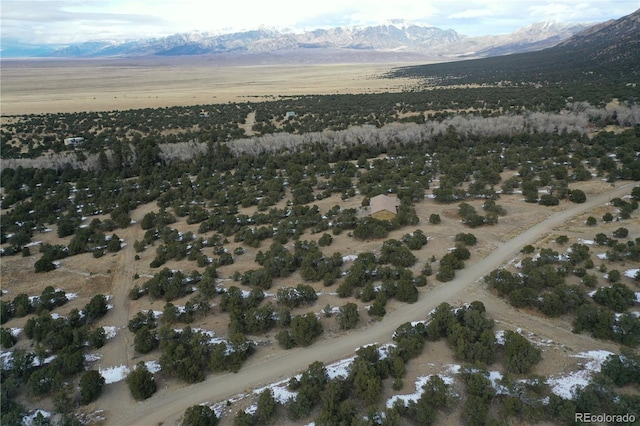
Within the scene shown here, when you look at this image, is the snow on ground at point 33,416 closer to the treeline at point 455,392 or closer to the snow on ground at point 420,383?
the treeline at point 455,392

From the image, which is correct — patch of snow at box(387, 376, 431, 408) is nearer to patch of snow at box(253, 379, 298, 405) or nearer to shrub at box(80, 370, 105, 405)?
patch of snow at box(253, 379, 298, 405)

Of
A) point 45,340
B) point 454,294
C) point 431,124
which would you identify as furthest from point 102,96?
point 454,294

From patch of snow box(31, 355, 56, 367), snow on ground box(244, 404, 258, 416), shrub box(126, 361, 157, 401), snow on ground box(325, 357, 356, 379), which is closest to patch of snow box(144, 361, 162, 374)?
shrub box(126, 361, 157, 401)

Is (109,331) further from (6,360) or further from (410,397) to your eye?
(410,397)

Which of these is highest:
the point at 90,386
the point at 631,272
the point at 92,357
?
the point at 631,272

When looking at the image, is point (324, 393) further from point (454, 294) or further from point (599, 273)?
point (599, 273)

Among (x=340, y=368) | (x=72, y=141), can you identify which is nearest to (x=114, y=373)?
(x=340, y=368)
